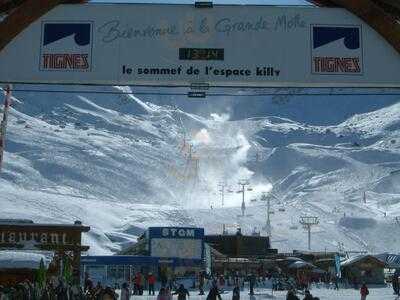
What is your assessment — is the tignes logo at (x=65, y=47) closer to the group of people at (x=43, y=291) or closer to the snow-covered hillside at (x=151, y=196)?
the group of people at (x=43, y=291)

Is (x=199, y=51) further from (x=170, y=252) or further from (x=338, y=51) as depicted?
(x=170, y=252)

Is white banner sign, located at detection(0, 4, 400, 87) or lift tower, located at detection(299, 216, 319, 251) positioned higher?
lift tower, located at detection(299, 216, 319, 251)

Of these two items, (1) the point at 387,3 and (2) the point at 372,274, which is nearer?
(1) the point at 387,3

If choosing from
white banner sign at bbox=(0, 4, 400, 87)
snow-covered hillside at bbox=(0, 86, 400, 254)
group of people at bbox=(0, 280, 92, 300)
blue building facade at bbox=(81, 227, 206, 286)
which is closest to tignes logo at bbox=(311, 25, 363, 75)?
white banner sign at bbox=(0, 4, 400, 87)

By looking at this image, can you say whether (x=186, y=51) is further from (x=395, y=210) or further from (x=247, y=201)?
(x=247, y=201)

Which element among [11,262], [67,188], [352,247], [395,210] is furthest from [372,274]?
[67,188]

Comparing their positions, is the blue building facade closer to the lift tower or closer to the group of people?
the group of people

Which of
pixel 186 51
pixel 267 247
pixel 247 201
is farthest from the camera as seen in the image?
pixel 247 201
